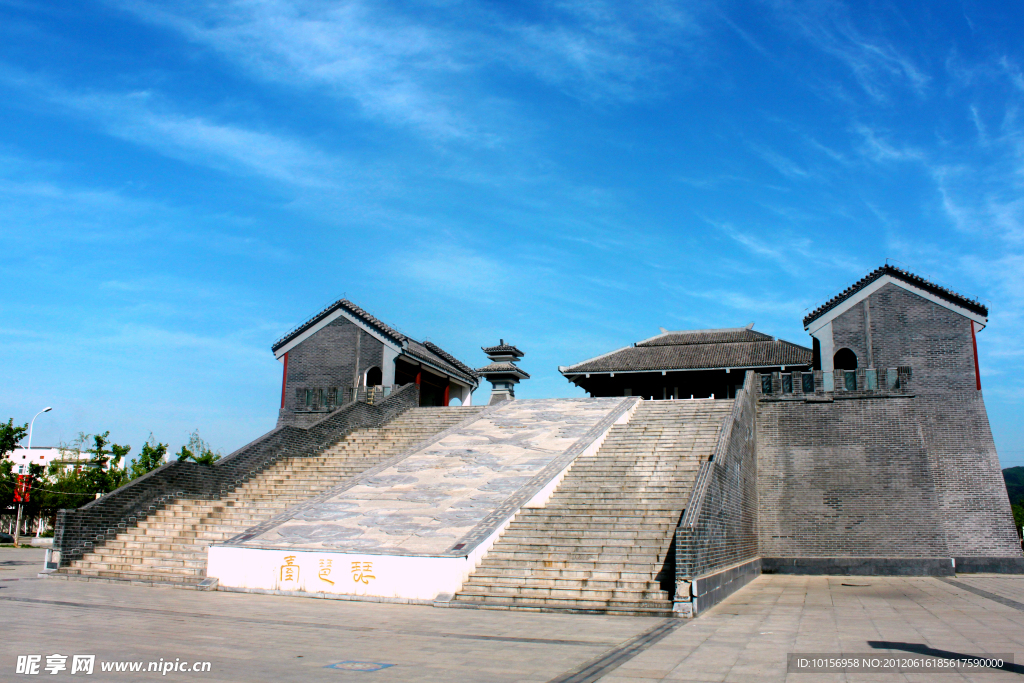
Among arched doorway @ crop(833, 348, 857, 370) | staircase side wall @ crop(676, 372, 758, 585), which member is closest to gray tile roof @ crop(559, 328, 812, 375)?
arched doorway @ crop(833, 348, 857, 370)

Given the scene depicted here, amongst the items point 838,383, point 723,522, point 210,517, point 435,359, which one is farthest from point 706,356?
point 210,517

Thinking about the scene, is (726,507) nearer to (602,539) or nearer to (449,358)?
(602,539)

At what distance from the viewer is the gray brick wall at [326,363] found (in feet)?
75.9

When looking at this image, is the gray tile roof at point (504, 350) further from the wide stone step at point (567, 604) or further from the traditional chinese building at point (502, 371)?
the wide stone step at point (567, 604)

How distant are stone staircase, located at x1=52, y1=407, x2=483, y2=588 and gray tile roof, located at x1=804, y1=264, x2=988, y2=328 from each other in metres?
11.2

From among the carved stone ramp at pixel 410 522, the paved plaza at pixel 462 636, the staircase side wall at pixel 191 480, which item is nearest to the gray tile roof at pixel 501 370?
the staircase side wall at pixel 191 480

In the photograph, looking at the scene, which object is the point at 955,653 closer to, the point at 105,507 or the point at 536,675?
the point at 536,675

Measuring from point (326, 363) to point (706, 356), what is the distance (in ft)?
42.3

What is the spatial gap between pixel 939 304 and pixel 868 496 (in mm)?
5712

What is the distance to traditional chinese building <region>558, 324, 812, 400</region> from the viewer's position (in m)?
24.2

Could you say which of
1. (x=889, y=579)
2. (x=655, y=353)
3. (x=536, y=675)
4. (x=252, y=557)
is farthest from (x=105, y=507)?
(x=655, y=353)

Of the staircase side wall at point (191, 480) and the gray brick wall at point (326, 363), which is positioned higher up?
the gray brick wall at point (326, 363)

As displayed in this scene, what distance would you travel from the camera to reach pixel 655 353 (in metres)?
26.5

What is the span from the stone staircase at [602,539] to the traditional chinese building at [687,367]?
8.70 meters
